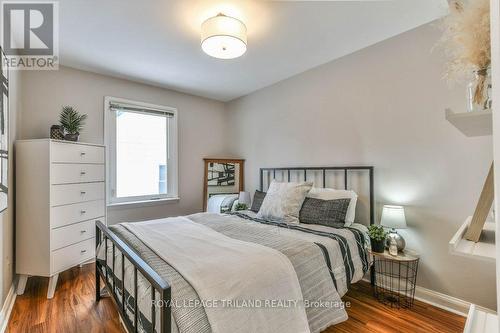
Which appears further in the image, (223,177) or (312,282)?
(223,177)

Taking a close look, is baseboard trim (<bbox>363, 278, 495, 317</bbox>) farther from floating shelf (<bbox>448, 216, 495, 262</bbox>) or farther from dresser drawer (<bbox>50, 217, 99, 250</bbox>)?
dresser drawer (<bbox>50, 217, 99, 250</bbox>)

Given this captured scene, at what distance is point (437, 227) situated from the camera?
7.11 feet

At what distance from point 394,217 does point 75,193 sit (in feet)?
10.5

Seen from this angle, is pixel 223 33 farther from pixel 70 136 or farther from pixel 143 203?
pixel 143 203

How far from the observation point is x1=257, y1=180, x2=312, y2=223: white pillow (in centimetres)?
252

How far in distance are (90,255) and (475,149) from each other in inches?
154

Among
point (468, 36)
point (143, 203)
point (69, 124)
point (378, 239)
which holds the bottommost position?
point (378, 239)

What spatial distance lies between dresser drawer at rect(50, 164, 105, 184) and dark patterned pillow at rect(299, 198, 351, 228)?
236 cm

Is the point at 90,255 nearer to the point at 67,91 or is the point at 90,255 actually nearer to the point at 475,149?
the point at 67,91

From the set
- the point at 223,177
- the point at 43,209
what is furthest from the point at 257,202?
the point at 43,209

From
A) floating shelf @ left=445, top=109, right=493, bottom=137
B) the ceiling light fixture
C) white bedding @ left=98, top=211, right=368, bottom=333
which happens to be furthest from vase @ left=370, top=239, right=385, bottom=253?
the ceiling light fixture

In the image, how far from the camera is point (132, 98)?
3.54m
